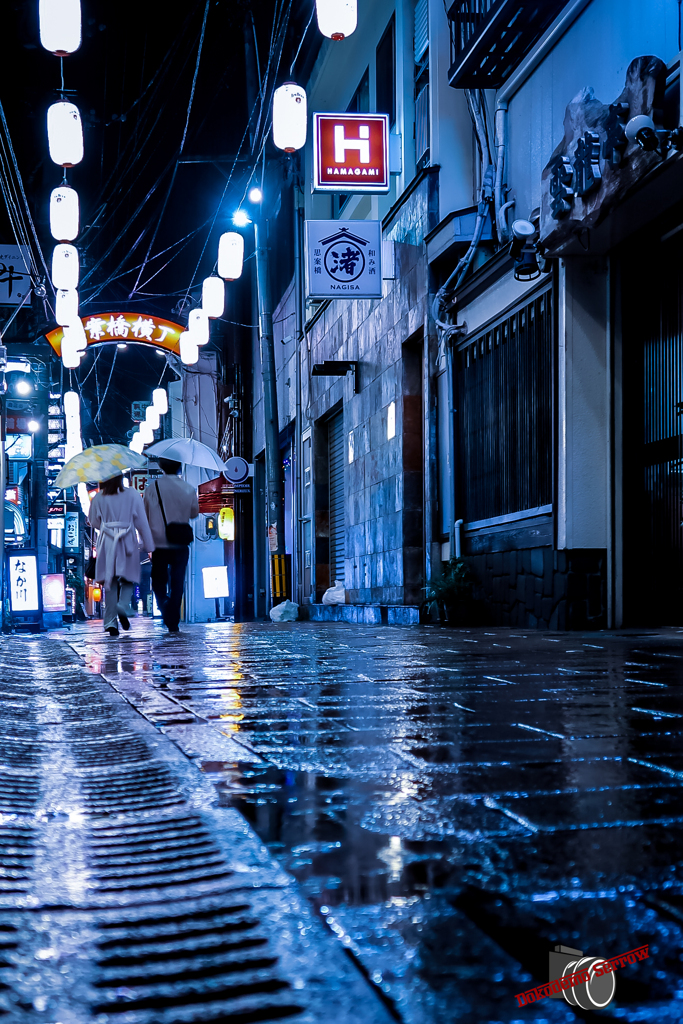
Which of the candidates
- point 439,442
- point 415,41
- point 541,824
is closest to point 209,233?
point 415,41

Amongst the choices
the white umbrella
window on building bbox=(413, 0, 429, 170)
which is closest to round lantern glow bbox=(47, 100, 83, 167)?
the white umbrella

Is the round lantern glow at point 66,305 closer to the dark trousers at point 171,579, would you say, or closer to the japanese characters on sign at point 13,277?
the japanese characters on sign at point 13,277

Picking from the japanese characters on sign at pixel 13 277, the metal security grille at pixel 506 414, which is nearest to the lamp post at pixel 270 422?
the japanese characters on sign at pixel 13 277

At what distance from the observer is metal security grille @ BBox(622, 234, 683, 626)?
898cm

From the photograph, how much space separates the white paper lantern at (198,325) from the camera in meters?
23.4

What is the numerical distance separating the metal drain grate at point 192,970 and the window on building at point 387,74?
15.9 metres

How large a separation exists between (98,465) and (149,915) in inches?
450

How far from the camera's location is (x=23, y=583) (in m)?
19.3

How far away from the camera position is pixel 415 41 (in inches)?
583

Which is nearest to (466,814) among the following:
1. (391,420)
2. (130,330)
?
(391,420)

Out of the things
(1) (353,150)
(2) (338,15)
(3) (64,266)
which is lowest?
(3) (64,266)

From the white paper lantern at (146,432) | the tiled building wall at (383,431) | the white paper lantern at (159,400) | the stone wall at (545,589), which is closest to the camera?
the stone wall at (545,589)

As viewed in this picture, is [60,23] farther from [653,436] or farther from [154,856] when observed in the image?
[154,856]

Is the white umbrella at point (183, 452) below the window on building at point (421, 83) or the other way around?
below
